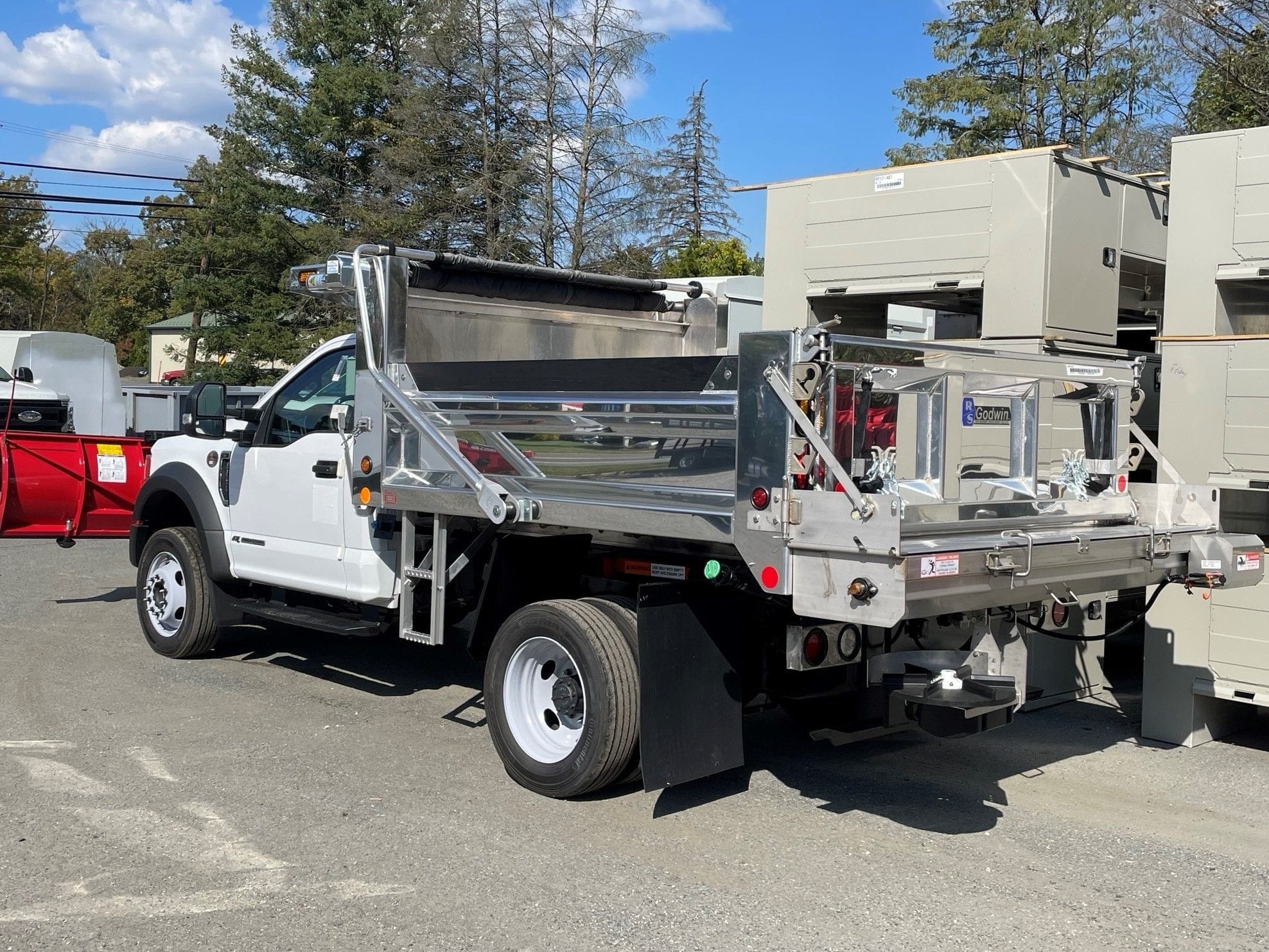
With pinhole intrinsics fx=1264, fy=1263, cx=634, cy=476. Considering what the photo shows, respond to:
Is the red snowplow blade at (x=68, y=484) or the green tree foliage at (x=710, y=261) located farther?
the green tree foliage at (x=710, y=261)

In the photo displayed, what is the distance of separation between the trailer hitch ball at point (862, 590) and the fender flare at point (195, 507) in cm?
493

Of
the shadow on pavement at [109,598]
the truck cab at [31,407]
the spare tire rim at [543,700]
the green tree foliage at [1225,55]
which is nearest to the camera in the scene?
the spare tire rim at [543,700]

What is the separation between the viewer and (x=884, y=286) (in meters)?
8.04

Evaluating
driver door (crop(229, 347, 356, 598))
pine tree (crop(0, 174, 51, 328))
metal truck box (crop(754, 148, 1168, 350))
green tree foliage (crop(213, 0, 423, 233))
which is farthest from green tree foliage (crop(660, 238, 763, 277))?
pine tree (crop(0, 174, 51, 328))

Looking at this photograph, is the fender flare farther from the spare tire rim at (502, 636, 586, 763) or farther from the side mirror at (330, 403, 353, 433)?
the spare tire rim at (502, 636, 586, 763)

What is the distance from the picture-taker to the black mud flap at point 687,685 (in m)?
5.19

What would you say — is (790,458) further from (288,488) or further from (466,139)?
(466,139)

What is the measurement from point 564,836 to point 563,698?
697 millimetres

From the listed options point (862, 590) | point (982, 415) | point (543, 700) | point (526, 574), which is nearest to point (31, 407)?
point (526, 574)

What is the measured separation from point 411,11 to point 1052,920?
32399 millimetres

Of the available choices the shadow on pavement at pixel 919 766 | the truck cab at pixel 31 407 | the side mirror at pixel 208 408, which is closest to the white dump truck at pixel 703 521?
the shadow on pavement at pixel 919 766

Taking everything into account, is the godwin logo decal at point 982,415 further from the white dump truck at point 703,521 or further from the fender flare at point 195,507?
the fender flare at point 195,507

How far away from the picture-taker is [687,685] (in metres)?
5.30

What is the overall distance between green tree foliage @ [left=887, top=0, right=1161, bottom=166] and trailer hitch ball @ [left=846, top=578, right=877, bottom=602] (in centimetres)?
2241
